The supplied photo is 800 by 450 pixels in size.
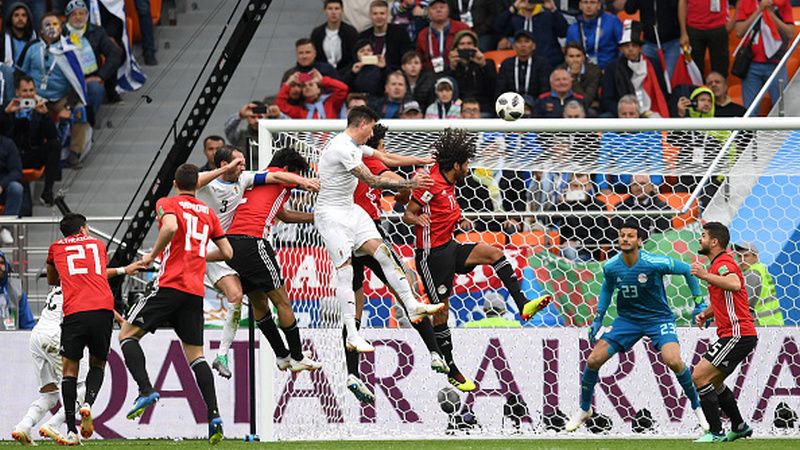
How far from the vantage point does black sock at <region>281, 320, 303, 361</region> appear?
14.1m

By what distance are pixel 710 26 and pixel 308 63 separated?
190 inches

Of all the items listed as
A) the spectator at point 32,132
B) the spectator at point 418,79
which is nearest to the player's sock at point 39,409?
the spectator at point 32,132

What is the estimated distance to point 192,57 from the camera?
21.7 metres

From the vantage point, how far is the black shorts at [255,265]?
45.8 ft

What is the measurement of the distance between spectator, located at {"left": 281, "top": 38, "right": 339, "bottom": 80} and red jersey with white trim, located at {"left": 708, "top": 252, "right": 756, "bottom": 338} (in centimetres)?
677

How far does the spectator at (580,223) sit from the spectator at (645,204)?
0.52ft

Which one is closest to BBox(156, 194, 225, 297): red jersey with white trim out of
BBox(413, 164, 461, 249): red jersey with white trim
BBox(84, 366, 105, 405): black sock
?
BBox(84, 366, 105, 405): black sock

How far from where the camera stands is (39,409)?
15.1 meters

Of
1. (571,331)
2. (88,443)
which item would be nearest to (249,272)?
(88,443)

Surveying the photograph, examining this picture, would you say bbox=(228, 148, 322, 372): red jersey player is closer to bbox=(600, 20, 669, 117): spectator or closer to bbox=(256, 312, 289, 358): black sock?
bbox=(256, 312, 289, 358): black sock

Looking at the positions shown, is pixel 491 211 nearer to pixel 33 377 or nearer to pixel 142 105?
pixel 33 377

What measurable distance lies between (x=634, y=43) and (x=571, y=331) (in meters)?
4.80

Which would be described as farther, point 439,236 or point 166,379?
point 166,379

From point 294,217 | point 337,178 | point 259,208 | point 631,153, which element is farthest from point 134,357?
point 631,153
